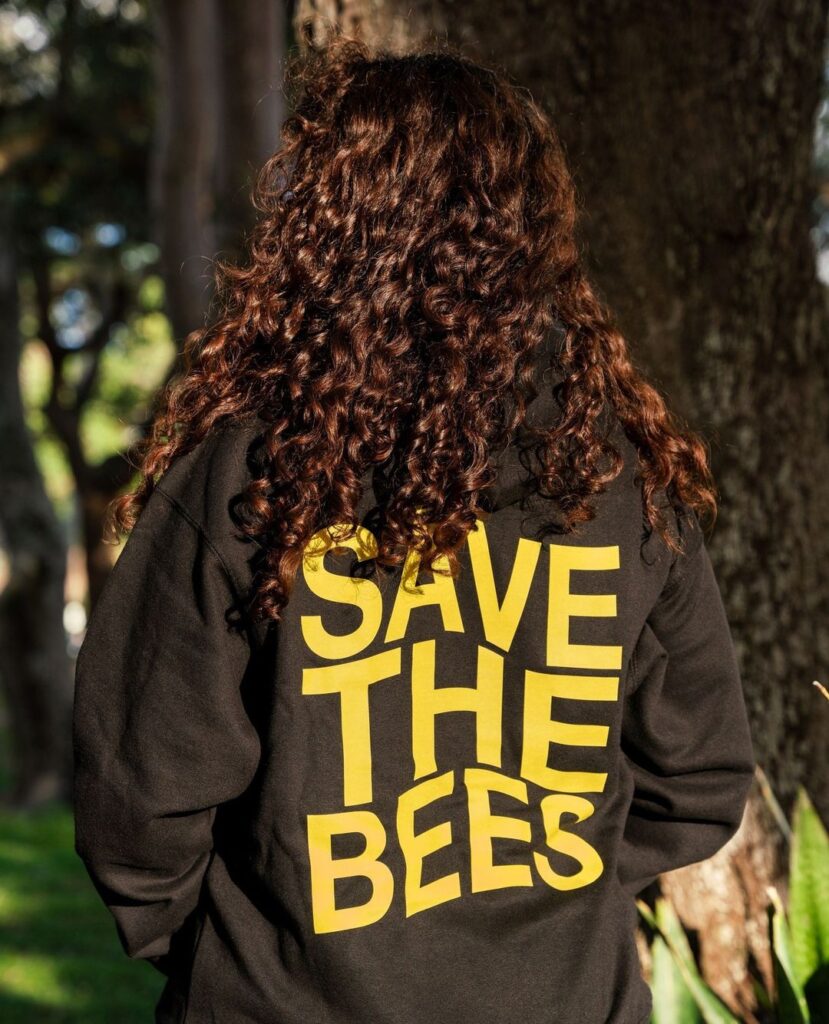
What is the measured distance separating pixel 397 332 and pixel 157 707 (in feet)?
1.98

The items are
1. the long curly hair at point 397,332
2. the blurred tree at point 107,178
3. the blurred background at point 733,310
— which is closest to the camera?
the long curly hair at point 397,332

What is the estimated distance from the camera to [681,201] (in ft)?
8.05

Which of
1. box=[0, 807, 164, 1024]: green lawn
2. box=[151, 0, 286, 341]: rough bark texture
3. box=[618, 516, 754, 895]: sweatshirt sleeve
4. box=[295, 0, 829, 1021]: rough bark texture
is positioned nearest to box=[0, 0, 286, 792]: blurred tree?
box=[151, 0, 286, 341]: rough bark texture

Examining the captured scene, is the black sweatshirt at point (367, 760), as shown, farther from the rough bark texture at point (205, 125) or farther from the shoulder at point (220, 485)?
the rough bark texture at point (205, 125)

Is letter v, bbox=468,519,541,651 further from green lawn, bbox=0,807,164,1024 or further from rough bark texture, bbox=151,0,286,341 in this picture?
rough bark texture, bbox=151,0,286,341

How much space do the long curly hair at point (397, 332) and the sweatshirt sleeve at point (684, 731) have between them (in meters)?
0.28

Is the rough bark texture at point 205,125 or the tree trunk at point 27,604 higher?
the rough bark texture at point 205,125

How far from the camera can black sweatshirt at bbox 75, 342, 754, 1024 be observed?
4.84 ft

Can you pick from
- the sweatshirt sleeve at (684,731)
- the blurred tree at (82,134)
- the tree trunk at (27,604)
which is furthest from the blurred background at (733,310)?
the blurred tree at (82,134)

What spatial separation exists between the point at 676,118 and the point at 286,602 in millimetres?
1626

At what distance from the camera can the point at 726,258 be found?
2.51m

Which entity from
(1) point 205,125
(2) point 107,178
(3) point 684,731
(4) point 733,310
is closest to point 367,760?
(3) point 684,731

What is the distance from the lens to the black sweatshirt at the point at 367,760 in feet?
4.84

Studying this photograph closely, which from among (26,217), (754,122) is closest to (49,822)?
(26,217)
